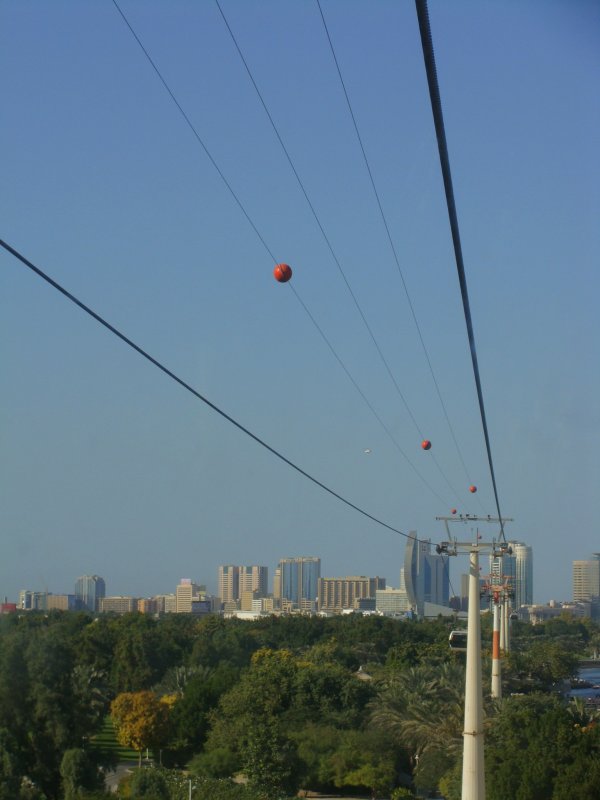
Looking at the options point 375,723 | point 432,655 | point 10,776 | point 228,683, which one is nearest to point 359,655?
point 432,655

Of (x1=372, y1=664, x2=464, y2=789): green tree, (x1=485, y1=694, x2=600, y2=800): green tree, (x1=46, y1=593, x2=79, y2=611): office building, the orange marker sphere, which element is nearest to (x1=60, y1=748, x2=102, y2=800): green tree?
(x1=372, y1=664, x2=464, y2=789): green tree

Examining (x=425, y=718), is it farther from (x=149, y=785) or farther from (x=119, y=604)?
(x=119, y=604)

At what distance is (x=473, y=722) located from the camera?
15.4 meters

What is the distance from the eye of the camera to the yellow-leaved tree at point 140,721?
34.3m

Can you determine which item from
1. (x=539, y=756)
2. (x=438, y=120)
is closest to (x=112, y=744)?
(x=539, y=756)

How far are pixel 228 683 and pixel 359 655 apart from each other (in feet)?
90.9

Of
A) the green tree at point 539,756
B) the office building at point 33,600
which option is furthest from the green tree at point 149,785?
the office building at point 33,600

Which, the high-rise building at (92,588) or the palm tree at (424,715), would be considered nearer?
the palm tree at (424,715)

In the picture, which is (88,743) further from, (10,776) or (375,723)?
(375,723)

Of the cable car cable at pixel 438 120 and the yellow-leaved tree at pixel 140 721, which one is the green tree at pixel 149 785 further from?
the cable car cable at pixel 438 120

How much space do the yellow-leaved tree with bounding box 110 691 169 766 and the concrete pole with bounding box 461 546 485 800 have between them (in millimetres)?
20314

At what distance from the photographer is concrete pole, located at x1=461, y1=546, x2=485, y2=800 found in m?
14.9

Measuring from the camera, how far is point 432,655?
171ft

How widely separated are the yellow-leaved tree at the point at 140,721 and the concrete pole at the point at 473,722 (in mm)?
20314
